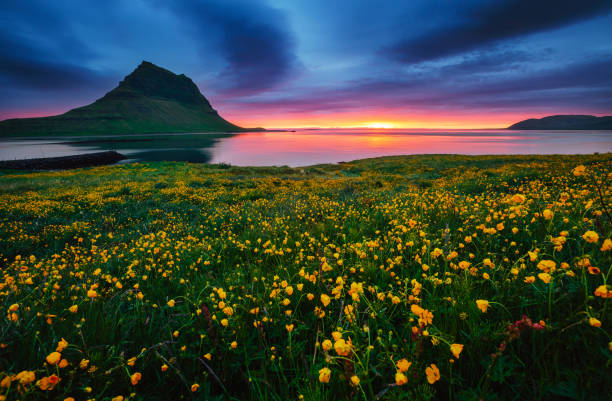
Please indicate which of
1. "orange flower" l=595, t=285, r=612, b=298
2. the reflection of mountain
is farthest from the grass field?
the reflection of mountain

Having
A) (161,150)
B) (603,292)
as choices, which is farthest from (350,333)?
(161,150)

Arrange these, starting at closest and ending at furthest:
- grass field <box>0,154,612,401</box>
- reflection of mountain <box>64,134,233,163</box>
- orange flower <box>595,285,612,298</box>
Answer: orange flower <box>595,285,612,298</box>, grass field <box>0,154,612,401</box>, reflection of mountain <box>64,134,233,163</box>

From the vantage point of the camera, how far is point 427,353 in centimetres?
197

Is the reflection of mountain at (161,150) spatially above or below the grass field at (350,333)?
above

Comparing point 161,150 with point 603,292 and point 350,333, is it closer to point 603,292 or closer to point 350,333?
point 350,333

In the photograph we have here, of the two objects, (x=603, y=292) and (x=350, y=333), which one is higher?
(x=603, y=292)

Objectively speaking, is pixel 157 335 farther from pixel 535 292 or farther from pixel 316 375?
pixel 535 292

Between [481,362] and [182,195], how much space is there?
1415 cm

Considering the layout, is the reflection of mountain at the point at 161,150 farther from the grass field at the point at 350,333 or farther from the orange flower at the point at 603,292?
the orange flower at the point at 603,292

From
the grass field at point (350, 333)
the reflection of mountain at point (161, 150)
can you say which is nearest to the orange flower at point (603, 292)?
the grass field at point (350, 333)

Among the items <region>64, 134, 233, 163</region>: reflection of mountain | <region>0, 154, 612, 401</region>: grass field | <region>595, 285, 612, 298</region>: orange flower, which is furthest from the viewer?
<region>64, 134, 233, 163</region>: reflection of mountain

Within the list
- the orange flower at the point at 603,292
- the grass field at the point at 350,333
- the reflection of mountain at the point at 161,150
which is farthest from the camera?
the reflection of mountain at the point at 161,150

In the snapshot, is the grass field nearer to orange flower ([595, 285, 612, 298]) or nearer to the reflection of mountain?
orange flower ([595, 285, 612, 298])

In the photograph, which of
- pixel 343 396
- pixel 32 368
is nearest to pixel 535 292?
pixel 343 396
